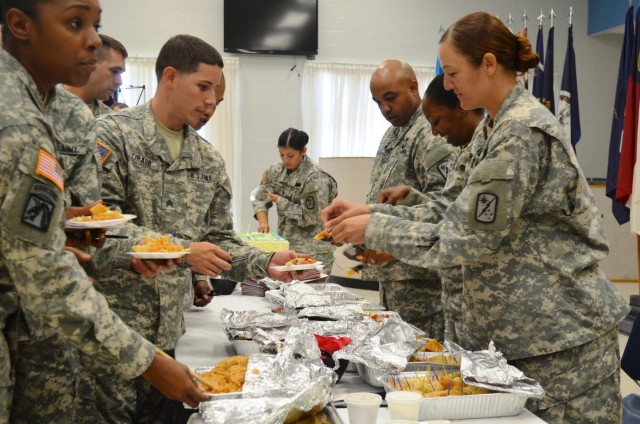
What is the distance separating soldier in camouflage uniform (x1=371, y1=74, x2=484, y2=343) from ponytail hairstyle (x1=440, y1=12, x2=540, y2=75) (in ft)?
1.05

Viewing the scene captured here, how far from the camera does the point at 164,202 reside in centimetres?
220

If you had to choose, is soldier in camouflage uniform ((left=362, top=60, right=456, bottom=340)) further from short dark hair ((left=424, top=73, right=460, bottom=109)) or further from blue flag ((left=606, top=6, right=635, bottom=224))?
blue flag ((left=606, top=6, right=635, bottom=224))

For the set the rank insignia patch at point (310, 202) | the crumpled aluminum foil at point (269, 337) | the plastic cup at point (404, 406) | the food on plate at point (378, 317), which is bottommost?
the rank insignia patch at point (310, 202)

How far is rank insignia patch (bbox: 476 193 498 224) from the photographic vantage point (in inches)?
66.2

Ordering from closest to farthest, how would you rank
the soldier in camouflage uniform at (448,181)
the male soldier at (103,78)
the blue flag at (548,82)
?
the soldier in camouflage uniform at (448,181)
the male soldier at (103,78)
the blue flag at (548,82)

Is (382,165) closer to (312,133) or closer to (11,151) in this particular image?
(11,151)

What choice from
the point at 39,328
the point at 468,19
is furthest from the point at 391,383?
the point at 468,19

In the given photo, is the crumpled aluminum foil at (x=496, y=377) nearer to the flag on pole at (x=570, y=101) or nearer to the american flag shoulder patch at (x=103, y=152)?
the american flag shoulder patch at (x=103, y=152)

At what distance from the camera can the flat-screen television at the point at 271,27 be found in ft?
26.7

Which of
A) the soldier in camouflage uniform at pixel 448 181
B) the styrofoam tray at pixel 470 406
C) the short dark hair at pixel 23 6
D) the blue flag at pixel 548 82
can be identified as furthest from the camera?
the blue flag at pixel 548 82

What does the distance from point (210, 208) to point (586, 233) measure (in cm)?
128

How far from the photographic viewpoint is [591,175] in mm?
8859

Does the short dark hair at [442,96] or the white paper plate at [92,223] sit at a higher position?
the short dark hair at [442,96]

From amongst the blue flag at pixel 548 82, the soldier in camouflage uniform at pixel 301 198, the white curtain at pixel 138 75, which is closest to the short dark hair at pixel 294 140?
the soldier in camouflage uniform at pixel 301 198
